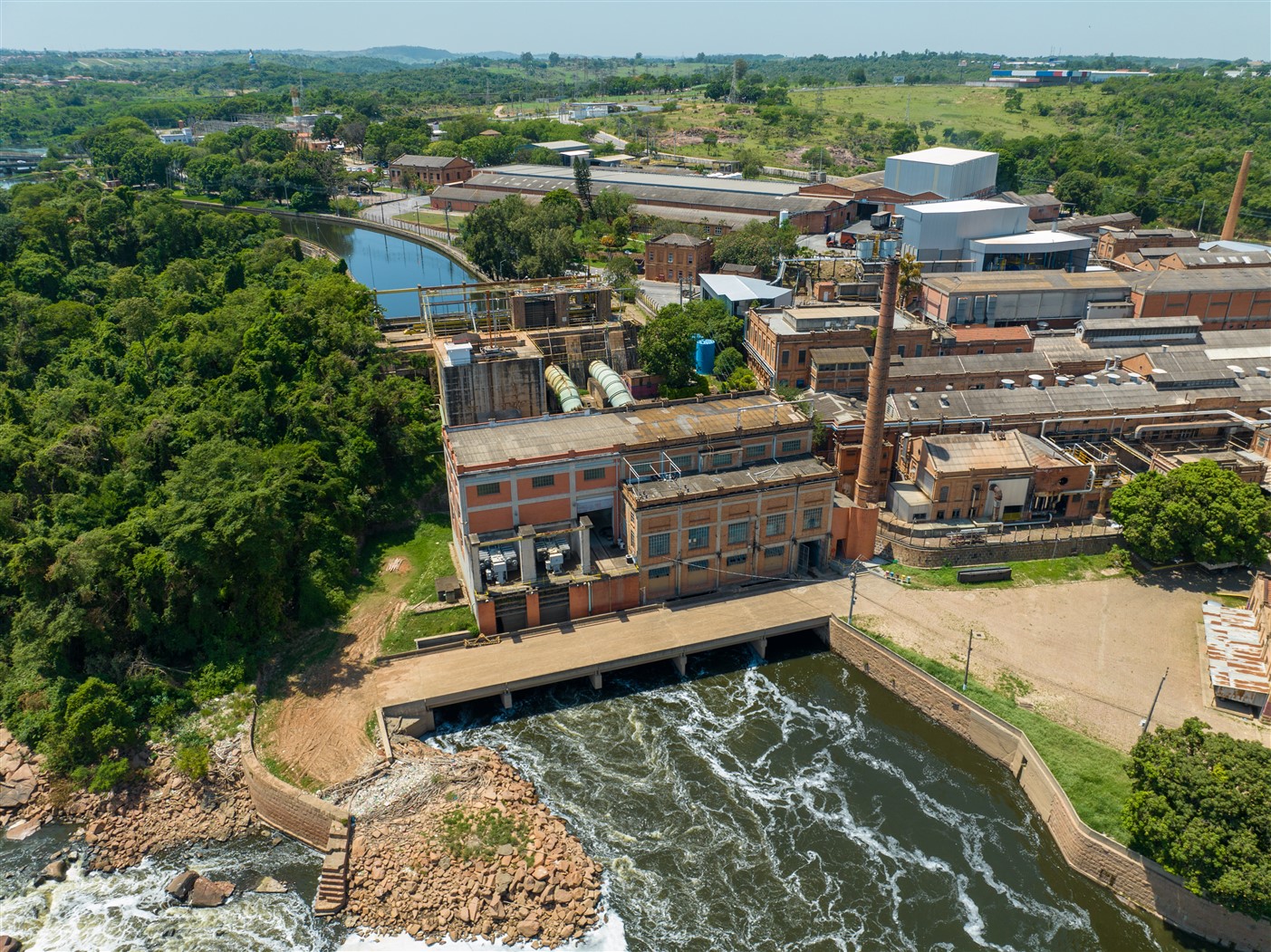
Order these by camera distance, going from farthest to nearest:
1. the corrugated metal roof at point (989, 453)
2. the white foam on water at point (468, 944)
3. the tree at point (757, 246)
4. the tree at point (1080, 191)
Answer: the tree at point (1080, 191) → the tree at point (757, 246) → the corrugated metal roof at point (989, 453) → the white foam on water at point (468, 944)

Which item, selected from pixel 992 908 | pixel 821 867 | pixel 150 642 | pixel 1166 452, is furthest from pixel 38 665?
pixel 1166 452

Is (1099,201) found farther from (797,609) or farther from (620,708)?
(620,708)

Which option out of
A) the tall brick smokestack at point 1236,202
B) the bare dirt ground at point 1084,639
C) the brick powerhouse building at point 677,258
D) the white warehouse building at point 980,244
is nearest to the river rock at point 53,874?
the bare dirt ground at point 1084,639

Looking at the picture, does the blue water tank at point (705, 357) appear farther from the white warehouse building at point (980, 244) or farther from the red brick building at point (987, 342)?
the white warehouse building at point (980, 244)

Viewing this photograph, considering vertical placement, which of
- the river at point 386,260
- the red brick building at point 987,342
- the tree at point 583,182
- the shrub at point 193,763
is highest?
the tree at point 583,182

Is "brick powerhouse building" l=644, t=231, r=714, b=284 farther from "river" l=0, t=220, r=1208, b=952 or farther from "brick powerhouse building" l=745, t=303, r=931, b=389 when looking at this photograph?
"river" l=0, t=220, r=1208, b=952

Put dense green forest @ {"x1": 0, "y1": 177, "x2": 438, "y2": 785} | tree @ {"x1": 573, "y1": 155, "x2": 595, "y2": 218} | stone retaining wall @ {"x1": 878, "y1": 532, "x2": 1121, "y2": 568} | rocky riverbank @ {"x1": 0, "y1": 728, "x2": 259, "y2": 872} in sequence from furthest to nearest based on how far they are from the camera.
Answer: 1. tree @ {"x1": 573, "y1": 155, "x2": 595, "y2": 218}
2. stone retaining wall @ {"x1": 878, "y1": 532, "x2": 1121, "y2": 568}
3. dense green forest @ {"x1": 0, "y1": 177, "x2": 438, "y2": 785}
4. rocky riverbank @ {"x1": 0, "y1": 728, "x2": 259, "y2": 872}

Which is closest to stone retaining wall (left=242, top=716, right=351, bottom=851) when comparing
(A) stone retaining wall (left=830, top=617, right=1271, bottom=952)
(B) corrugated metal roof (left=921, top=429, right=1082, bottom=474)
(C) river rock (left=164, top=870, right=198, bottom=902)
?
(C) river rock (left=164, top=870, right=198, bottom=902)

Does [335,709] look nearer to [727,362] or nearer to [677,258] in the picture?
[727,362]
